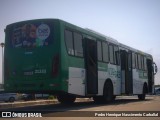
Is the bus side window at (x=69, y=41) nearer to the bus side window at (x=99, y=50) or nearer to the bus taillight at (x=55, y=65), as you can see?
the bus taillight at (x=55, y=65)

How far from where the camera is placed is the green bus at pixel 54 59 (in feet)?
43.8

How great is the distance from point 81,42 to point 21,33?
2.85 metres

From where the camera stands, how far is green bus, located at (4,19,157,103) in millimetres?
13336

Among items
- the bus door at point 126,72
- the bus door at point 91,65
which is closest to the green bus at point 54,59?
the bus door at point 91,65

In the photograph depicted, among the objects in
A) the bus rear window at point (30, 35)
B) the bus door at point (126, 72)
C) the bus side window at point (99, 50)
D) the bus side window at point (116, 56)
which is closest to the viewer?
the bus rear window at point (30, 35)

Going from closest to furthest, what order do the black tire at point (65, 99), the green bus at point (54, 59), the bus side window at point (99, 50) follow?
1. the green bus at point (54, 59)
2. the bus side window at point (99, 50)
3. the black tire at point (65, 99)

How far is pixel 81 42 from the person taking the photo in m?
15.4

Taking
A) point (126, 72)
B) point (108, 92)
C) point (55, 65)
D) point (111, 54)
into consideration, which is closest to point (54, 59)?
point (55, 65)

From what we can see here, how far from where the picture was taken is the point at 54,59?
13.3m

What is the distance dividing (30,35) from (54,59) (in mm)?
1589

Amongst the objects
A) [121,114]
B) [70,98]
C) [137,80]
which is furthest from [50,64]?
[137,80]

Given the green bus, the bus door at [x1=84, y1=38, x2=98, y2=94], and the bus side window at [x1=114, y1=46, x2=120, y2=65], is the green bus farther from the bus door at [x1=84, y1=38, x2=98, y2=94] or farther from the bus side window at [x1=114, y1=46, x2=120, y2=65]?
the bus side window at [x1=114, y1=46, x2=120, y2=65]

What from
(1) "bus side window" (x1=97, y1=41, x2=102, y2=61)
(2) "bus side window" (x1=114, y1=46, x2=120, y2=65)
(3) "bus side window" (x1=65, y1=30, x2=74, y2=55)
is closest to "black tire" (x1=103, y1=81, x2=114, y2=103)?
(1) "bus side window" (x1=97, y1=41, x2=102, y2=61)

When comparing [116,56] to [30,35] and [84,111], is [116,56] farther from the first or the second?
[84,111]
